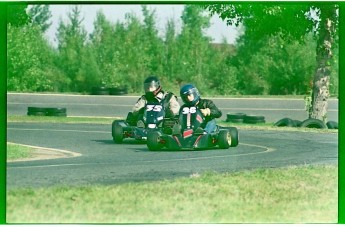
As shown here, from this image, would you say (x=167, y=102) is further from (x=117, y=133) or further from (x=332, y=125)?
(x=332, y=125)

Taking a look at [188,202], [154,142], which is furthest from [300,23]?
[188,202]

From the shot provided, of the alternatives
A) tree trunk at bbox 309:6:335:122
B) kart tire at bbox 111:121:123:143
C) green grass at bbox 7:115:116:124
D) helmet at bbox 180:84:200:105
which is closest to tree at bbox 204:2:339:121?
tree trunk at bbox 309:6:335:122

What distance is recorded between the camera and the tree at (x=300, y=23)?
46.4 feet

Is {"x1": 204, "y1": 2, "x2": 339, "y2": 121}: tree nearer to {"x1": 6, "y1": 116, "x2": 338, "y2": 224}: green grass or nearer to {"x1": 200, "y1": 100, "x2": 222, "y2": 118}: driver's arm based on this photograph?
{"x1": 200, "y1": 100, "x2": 222, "y2": 118}: driver's arm

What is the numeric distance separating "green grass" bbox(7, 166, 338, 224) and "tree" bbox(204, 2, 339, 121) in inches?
103

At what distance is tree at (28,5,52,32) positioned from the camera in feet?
44.7

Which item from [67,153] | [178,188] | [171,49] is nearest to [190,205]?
[178,188]

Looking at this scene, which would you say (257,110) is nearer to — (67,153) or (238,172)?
(238,172)

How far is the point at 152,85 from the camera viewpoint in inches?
562

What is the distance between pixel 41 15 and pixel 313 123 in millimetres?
5058

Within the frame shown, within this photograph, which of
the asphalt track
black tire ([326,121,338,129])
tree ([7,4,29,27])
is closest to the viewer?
the asphalt track

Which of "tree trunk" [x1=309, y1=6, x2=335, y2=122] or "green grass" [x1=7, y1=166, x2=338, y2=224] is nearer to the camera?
"green grass" [x1=7, y1=166, x2=338, y2=224]

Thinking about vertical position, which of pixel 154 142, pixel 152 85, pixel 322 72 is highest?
pixel 322 72

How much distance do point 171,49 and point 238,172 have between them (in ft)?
9.01
